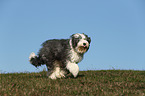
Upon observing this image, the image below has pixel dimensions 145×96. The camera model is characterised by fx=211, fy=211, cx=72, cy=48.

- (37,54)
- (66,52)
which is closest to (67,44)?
(66,52)

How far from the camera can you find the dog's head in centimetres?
893

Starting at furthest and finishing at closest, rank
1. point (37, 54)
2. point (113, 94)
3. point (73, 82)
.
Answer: point (37, 54)
point (73, 82)
point (113, 94)

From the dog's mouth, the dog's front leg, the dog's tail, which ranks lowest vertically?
the dog's front leg

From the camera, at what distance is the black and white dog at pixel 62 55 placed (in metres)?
9.26

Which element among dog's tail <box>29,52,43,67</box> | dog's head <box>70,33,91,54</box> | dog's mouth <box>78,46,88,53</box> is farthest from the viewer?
dog's tail <box>29,52,43,67</box>

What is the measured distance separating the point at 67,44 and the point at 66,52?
0.39 m

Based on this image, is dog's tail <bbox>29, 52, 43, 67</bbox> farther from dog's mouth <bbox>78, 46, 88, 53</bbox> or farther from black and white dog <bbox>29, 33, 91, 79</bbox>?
dog's mouth <bbox>78, 46, 88, 53</bbox>

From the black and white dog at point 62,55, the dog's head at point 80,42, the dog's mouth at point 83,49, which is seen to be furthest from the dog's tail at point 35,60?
the dog's mouth at point 83,49

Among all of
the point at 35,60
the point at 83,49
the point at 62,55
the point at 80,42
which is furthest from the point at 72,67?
the point at 35,60

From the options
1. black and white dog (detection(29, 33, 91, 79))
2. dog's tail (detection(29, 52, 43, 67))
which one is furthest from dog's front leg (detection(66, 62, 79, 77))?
dog's tail (detection(29, 52, 43, 67))

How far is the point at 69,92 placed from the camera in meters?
7.16

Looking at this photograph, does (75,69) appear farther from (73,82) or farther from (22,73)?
(22,73)

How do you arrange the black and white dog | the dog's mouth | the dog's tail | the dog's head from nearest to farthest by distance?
the dog's head → the dog's mouth → the black and white dog → the dog's tail

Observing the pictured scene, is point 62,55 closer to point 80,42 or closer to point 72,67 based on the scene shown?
point 72,67
